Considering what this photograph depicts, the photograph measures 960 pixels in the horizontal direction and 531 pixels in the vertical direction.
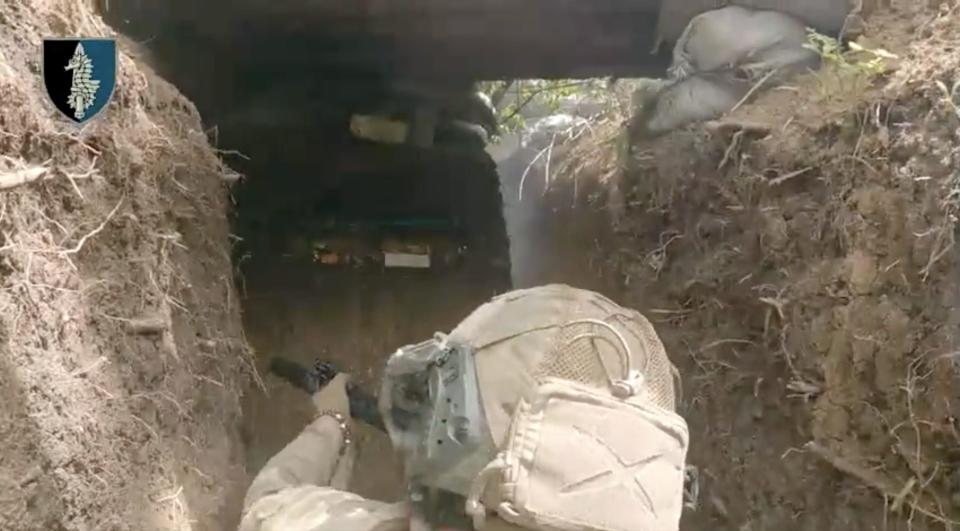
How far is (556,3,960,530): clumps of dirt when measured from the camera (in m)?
1.55

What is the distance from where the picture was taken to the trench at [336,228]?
6.34 feet

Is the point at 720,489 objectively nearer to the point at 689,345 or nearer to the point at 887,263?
the point at 689,345

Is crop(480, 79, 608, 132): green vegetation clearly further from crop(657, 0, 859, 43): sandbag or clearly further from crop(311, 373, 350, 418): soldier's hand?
crop(311, 373, 350, 418): soldier's hand

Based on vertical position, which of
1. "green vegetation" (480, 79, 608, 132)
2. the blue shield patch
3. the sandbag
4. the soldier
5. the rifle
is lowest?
the rifle

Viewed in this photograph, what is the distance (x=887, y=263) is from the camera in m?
1.63

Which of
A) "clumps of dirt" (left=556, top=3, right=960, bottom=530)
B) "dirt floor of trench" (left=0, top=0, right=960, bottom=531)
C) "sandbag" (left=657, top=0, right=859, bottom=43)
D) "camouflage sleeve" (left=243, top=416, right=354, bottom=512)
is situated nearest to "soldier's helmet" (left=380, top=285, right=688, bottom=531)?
"camouflage sleeve" (left=243, top=416, right=354, bottom=512)

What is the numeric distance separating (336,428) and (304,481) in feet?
0.38

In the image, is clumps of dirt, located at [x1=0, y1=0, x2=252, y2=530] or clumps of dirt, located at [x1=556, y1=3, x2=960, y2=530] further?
clumps of dirt, located at [x1=556, y1=3, x2=960, y2=530]

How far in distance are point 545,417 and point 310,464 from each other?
0.54 meters

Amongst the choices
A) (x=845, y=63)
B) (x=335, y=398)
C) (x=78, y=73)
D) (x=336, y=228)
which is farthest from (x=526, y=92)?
(x=78, y=73)

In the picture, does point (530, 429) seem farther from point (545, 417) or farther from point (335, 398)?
point (335, 398)

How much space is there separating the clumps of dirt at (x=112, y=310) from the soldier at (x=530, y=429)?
0.94 ft

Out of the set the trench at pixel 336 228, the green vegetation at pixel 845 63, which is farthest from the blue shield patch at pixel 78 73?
the green vegetation at pixel 845 63

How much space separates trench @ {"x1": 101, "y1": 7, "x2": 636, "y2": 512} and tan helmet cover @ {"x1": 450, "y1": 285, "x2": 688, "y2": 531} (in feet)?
2.60
